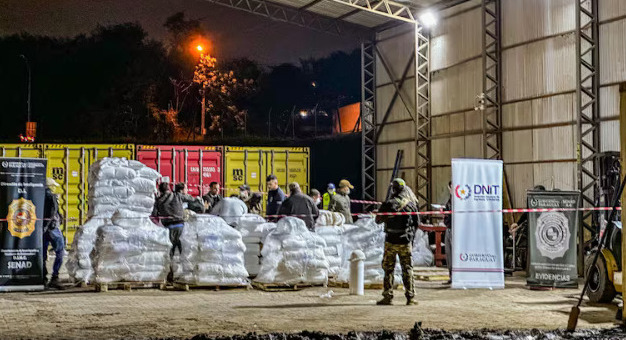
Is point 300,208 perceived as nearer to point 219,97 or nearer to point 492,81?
point 492,81

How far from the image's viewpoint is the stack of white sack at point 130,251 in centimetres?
1288

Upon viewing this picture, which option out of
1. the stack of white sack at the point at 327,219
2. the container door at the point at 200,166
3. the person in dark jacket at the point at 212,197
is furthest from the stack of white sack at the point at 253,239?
the container door at the point at 200,166

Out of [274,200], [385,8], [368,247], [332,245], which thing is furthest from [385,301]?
[385,8]

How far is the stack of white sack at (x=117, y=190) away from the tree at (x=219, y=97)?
1133 inches

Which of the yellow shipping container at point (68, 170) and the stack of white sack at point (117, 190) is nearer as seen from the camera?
the stack of white sack at point (117, 190)

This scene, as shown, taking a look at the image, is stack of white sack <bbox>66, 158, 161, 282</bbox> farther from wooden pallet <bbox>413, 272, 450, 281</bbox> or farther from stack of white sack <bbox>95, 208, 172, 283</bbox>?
wooden pallet <bbox>413, 272, 450, 281</bbox>

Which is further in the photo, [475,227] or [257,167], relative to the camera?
Answer: [257,167]

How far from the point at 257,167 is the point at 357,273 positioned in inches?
525

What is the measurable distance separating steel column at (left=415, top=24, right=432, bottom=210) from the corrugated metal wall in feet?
0.76

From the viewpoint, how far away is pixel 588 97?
62.0 feet

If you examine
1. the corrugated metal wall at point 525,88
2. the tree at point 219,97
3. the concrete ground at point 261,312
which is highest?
the tree at point 219,97

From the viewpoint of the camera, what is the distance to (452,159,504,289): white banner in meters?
13.3

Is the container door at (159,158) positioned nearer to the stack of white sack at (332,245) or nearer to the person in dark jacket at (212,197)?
the person in dark jacket at (212,197)

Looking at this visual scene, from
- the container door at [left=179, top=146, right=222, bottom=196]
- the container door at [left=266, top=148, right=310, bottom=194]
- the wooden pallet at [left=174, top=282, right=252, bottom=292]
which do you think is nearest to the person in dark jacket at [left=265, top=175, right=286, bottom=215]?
the wooden pallet at [left=174, top=282, right=252, bottom=292]
